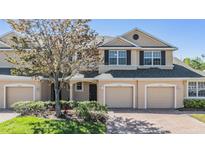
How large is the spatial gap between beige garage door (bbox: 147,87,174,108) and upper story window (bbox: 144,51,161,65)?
3034 mm

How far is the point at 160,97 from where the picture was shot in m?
23.9

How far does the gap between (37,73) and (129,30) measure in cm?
1131

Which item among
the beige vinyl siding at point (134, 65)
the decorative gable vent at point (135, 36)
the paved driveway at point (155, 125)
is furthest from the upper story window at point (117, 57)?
the paved driveway at point (155, 125)

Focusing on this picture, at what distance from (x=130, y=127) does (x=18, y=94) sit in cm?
1236

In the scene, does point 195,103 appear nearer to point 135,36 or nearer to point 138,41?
point 138,41

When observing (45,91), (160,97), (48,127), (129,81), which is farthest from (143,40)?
(48,127)

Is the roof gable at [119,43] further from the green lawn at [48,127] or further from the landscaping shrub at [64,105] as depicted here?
the green lawn at [48,127]

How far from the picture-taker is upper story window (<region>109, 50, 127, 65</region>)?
2517 centimetres

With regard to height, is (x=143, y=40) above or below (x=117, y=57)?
above

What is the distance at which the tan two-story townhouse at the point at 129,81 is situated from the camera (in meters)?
23.5

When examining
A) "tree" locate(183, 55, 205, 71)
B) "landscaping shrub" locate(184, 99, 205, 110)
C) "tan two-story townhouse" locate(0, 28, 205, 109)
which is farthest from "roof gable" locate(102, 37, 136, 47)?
"tree" locate(183, 55, 205, 71)

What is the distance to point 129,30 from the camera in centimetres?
2630
